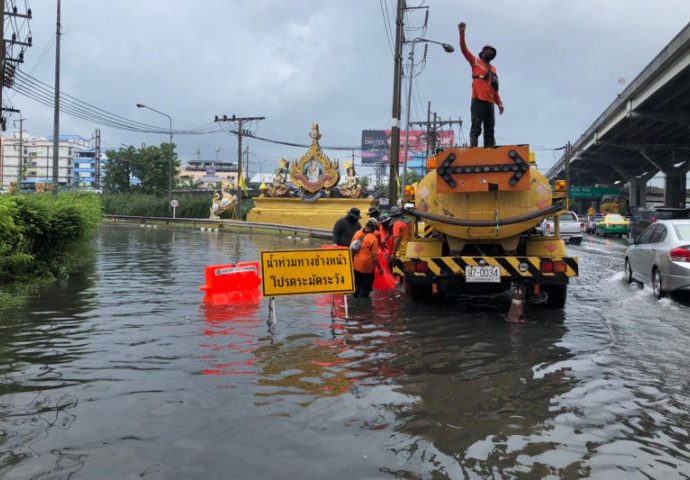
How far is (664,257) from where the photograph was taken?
31.7 ft

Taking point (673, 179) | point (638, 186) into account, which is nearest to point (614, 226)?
point (673, 179)

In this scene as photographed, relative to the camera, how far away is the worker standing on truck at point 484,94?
30.0 ft

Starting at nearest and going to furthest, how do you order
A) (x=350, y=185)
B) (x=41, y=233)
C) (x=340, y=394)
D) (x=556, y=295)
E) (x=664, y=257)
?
(x=340, y=394) → (x=556, y=295) → (x=664, y=257) → (x=41, y=233) → (x=350, y=185)

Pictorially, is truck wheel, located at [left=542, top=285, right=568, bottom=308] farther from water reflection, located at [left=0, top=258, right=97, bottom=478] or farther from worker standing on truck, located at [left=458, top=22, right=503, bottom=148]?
water reflection, located at [left=0, top=258, right=97, bottom=478]

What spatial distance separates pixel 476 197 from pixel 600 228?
120 feet

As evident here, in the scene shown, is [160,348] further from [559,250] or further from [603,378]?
[559,250]

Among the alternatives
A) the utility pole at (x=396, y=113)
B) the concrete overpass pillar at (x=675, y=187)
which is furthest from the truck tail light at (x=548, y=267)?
the concrete overpass pillar at (x=675, y=187)

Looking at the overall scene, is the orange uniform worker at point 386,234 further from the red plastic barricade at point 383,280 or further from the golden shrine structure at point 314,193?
the golden shrine structure at point 314,193

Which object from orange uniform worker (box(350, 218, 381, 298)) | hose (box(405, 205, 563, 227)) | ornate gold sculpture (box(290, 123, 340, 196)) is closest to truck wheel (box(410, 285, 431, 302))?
orange uniform worker (box(350, 218, 381, 298))

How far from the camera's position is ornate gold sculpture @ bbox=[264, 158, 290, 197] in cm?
4038

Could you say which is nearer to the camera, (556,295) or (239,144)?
(556,295)

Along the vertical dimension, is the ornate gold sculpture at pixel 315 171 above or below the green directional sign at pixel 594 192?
below

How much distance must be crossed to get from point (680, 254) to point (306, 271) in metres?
6.03

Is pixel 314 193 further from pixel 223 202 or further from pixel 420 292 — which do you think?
pixel 420 292
